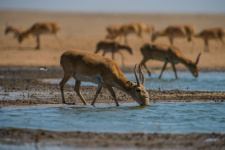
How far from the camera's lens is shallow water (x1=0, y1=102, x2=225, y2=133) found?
28.9 feet

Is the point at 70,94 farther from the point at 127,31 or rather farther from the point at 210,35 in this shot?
the point at 210,35

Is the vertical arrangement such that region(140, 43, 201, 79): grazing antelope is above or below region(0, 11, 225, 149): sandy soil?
above

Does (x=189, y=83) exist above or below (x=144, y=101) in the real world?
below

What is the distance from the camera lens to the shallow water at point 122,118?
8812 mm

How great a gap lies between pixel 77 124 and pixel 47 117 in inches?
41.6

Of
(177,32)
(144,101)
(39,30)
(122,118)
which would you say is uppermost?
(39,30)

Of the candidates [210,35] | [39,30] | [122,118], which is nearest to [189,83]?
[122,118]

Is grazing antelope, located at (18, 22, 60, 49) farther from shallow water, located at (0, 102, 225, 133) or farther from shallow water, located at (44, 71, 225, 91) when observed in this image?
shallow water, located at (0, 102, 225, 133)

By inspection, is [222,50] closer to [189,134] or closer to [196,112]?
[196,112]

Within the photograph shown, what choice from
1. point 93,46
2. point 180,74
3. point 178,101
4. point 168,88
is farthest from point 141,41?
point 178,101

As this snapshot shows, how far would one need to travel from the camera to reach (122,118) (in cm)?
984

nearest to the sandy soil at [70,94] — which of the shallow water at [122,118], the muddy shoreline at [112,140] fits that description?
the muddy shoreline at [112,140]

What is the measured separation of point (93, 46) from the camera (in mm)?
30078

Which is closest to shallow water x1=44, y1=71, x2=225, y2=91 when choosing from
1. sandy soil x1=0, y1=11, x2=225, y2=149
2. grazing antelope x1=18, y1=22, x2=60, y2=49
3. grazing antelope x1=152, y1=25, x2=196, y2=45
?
sandy soil x1=0, y1=11, x2=225, y2=149
